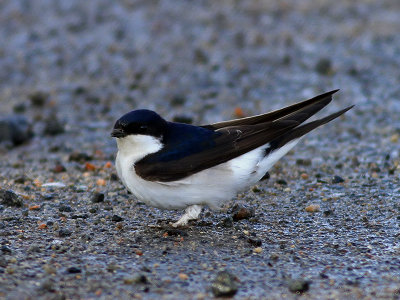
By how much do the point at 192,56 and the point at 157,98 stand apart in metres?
1.32

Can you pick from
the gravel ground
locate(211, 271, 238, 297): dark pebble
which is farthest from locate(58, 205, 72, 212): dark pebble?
locate(211, 271, 238, 297): dark pebble

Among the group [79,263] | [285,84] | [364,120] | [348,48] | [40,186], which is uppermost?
[348,48]

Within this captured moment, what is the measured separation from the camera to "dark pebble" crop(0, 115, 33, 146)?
7066 mm

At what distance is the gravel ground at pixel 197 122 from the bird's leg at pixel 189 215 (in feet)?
0.32

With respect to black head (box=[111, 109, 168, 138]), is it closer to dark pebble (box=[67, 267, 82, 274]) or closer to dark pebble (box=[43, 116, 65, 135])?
dark pebble (box=[67, 267, 82, 274])

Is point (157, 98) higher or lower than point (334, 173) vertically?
higher

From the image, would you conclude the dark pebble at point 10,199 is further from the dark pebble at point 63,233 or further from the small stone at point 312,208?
the small stone at point 312,208

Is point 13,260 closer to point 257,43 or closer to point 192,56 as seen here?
point 192,56

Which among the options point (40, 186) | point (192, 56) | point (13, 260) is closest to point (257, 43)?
point (192, 56)

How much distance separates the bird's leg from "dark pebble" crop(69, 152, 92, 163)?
203cm

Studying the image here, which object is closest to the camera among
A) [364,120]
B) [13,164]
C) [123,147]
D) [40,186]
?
[123,147]

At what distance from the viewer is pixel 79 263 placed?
4008mm

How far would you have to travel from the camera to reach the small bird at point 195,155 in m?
4.54

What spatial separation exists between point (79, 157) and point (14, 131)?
1.04 metres
